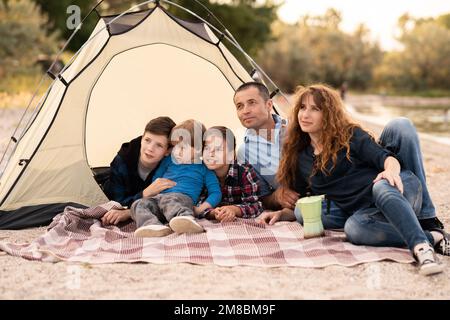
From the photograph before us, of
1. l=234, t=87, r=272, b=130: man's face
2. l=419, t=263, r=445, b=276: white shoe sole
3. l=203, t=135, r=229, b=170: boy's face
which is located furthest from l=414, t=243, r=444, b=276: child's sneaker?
l=234, t=87, r=272, b=130: man's face

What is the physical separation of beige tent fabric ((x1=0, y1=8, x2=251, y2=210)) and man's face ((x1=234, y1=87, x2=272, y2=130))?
2.46ft

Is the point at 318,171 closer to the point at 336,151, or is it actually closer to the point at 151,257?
the point at 336,151

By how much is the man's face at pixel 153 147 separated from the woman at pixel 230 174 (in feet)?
0.88

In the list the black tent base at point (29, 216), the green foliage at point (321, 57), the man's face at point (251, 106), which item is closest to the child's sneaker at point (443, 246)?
the man's face at point (251, 106)

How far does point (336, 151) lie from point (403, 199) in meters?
0.54

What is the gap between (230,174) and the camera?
4.22 meters

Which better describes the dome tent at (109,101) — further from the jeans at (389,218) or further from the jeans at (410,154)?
the jeans at (389,218)

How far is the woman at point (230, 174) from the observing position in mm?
4125

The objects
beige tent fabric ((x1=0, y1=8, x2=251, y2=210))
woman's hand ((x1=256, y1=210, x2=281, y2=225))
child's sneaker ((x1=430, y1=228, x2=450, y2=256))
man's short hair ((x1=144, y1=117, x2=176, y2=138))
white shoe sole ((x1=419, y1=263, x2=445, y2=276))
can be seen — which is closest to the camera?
white shoe sole ((x1=419, y1=263, x2=445, y2=276))

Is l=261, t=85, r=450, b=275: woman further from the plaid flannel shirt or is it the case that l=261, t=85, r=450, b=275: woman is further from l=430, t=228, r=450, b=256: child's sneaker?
the plaid flannel shirt

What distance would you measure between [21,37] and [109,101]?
1368cm

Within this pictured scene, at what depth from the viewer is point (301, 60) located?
3778cm

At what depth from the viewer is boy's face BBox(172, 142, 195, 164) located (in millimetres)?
4109

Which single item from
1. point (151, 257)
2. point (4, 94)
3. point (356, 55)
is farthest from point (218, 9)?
point (356, 55)
